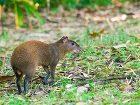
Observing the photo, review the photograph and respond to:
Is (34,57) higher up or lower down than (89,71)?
higher up

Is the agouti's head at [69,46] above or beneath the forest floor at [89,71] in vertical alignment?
above

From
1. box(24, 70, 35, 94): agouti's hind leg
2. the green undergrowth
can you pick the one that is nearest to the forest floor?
the green undergrowth

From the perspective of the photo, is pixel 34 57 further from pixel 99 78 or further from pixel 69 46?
pixel 69 46

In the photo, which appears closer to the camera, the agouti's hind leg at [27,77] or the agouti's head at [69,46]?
the agouti's hind leg at [27,77]

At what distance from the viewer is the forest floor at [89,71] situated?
17.7 feet

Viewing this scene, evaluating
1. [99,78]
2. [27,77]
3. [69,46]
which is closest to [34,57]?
[27,77]

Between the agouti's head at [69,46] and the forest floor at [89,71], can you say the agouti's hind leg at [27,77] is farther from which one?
the agouti's head at [69,46]

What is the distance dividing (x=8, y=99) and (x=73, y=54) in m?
2.32

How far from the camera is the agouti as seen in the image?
585 centimetres

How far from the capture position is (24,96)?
5.66m

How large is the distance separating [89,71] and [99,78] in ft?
1.38

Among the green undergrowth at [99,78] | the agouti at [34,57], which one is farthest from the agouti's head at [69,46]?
the green undergrowth at [99,78]

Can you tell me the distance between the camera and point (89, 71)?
21.9 feet

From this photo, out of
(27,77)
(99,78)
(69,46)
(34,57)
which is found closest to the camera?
(27,77)
